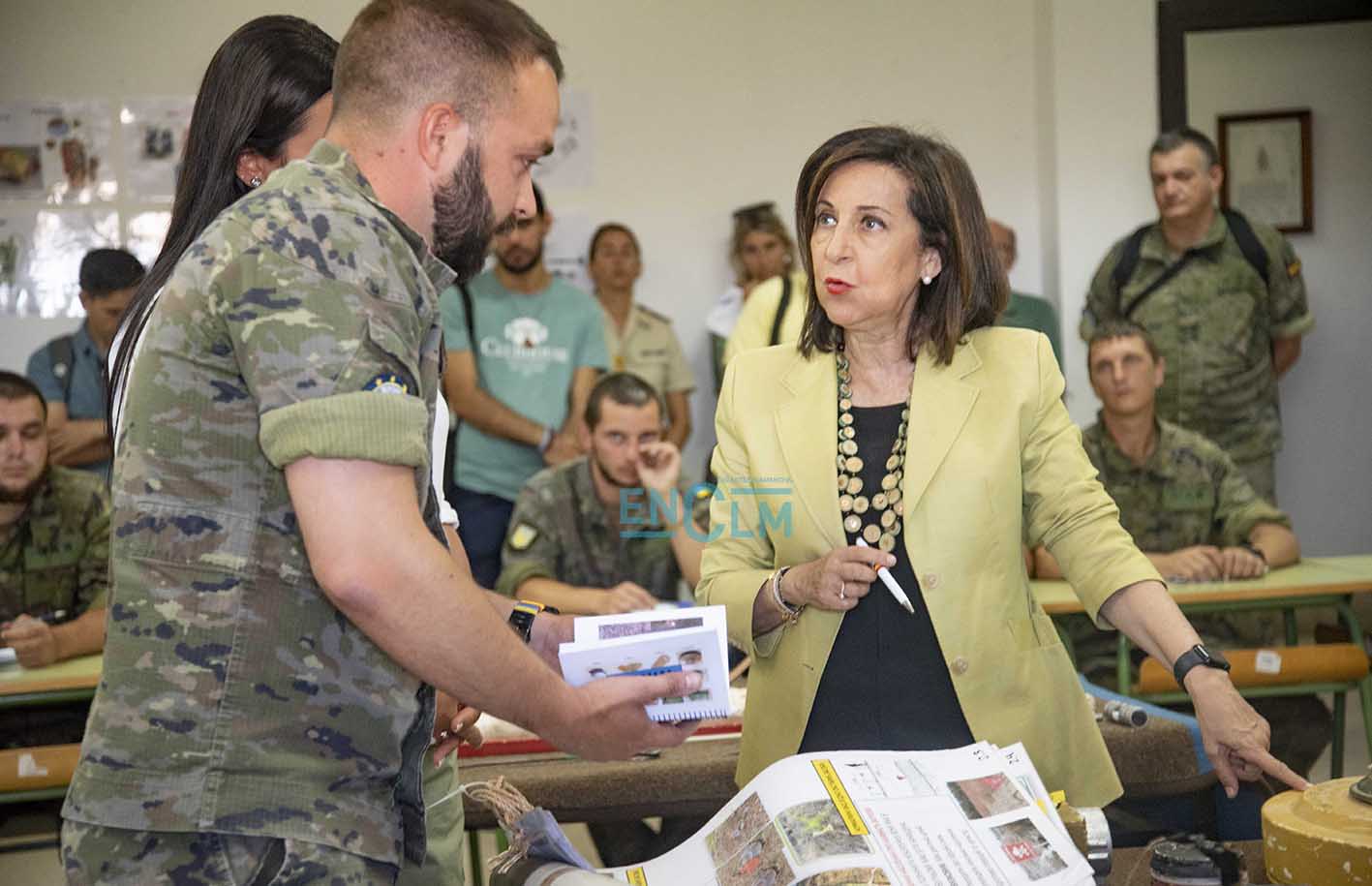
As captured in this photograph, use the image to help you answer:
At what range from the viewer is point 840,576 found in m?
1.81

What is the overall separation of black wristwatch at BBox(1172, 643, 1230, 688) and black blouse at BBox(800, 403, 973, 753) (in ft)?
1.00

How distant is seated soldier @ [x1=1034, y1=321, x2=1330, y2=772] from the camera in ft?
A: 13.0

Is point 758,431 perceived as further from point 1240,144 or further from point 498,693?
point 1240,144

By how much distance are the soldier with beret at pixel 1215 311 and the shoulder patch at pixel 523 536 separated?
2701 millimetres

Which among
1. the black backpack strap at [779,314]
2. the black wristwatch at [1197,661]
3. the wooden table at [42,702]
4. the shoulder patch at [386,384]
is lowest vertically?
the wooden table at [42,702]

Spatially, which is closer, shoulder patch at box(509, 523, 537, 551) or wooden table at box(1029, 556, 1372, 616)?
wooden table at box(1029, 556, 1372, 616)

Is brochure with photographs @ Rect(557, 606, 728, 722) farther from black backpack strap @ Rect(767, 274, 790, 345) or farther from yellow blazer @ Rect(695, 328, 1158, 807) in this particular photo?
black backpack strap @ Rect(767, 274, 790, 345)

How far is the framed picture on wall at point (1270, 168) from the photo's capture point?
6.87m

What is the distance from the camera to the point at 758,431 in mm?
2025

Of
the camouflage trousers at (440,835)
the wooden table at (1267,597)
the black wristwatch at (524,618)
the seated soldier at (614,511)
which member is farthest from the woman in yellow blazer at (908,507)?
the seated soldier at (614,511)

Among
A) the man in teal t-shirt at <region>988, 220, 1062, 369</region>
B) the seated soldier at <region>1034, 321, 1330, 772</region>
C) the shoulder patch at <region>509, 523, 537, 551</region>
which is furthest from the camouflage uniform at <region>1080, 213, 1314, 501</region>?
the shoulder patch at <region>509, 523, 537, 551</region>

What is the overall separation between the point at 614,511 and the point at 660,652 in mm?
2722

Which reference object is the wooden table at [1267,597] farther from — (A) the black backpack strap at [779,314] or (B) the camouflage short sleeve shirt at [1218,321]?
(B) the camouflage short sleeve shirt at [1218,321]

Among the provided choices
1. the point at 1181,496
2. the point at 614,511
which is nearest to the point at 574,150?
the point at 614,511
